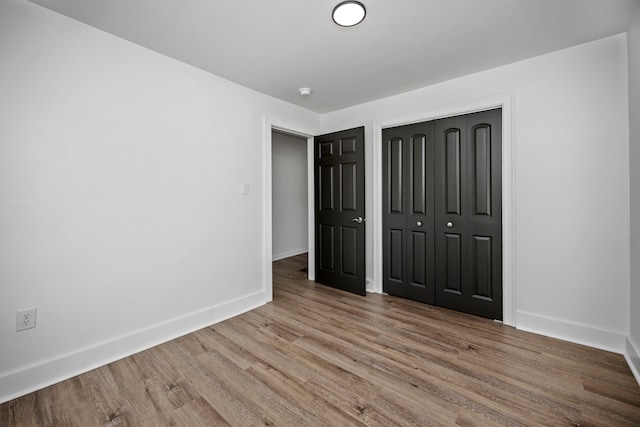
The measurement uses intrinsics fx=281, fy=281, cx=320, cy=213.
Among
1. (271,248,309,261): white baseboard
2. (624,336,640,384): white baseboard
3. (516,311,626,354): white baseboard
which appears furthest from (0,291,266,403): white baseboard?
(624,336,640,384): white baseboard

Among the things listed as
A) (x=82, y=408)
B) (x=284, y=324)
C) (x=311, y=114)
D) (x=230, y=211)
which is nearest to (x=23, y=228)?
(x=82, y=408)

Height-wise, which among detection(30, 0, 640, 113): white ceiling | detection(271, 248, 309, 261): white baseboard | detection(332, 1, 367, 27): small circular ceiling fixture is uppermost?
detection(30, 0, 640, 113): white ceiling

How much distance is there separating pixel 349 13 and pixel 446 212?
2031 millimetres

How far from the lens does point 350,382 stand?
1796 millimetres

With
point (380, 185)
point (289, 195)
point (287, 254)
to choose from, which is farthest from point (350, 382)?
point (289, 195)

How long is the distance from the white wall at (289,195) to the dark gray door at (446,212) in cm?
263

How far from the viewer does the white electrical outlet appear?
171cm

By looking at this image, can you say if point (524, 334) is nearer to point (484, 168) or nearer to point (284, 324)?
point (484, 168)

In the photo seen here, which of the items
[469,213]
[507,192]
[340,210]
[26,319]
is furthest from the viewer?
[340,210]

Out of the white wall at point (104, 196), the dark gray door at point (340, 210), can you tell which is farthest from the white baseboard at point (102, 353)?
the dark gray door at point (340, 210)

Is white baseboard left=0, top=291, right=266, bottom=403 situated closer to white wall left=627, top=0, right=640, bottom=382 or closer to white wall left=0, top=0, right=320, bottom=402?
white wall left=0, top=0, right=320, bottom=402

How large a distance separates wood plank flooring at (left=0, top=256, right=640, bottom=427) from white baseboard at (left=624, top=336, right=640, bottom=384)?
0.15ft

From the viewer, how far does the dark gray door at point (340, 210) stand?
11.1 ft

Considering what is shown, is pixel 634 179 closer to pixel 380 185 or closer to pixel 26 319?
pixel 380 185
